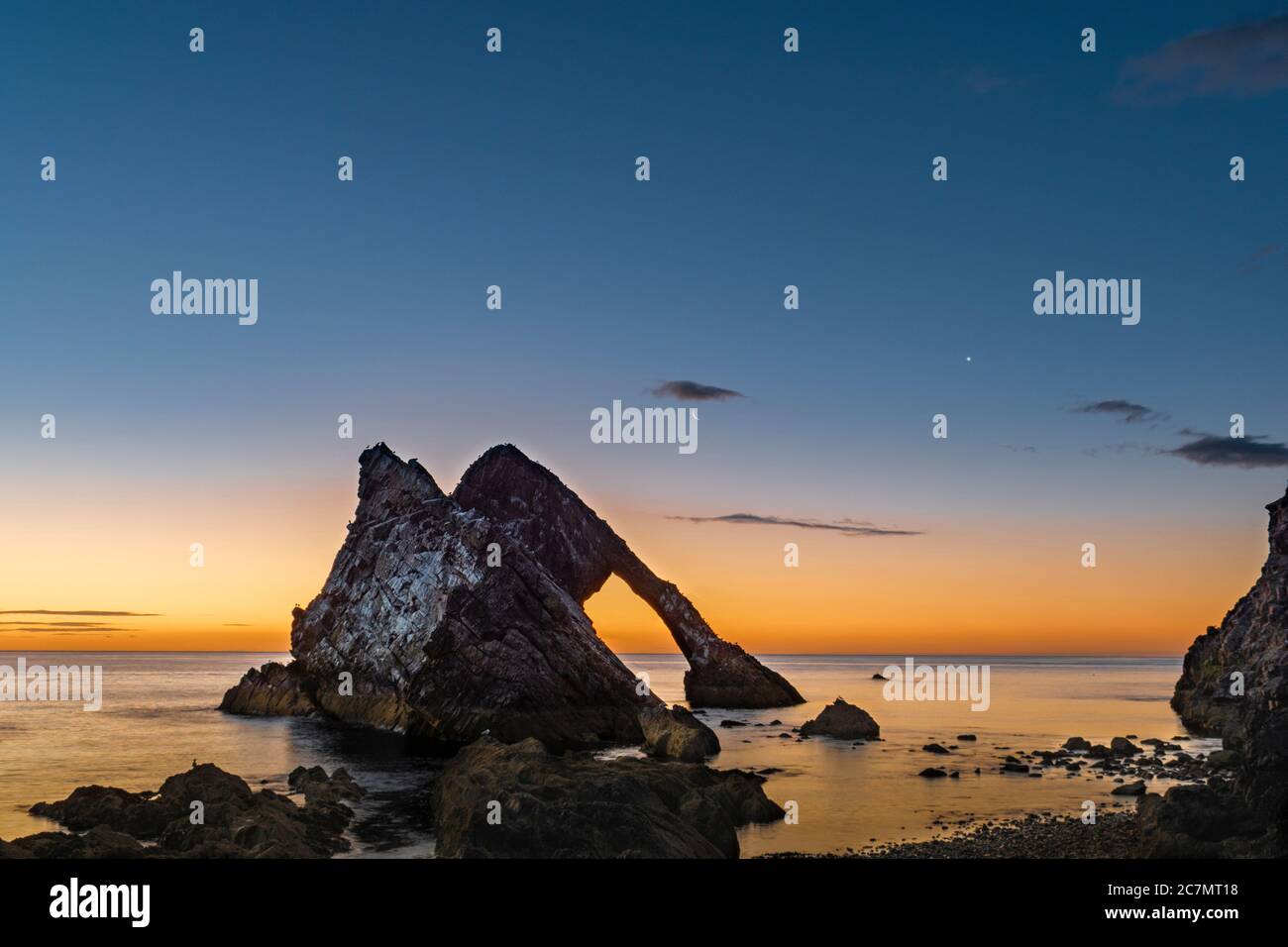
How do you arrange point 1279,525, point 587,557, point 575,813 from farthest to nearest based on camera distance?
point 587,557
point 1279,525
point 575,813

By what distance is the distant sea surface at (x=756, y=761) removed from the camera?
39.5 m

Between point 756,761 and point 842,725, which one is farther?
point 842,725

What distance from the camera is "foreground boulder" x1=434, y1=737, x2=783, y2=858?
27406 millimetres

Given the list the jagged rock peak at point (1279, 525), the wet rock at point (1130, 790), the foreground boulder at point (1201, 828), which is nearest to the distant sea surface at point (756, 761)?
the wet rock at point (1130, 790)

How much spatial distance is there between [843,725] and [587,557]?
3957 centimetres

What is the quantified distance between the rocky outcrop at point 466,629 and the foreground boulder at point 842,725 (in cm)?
1313

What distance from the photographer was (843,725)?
245 feet

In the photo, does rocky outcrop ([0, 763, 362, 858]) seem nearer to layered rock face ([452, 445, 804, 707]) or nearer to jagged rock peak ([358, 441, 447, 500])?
jagged rock peak ([358, 441, 447, 500])

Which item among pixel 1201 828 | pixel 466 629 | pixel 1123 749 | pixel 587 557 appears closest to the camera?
pixel 1201 828

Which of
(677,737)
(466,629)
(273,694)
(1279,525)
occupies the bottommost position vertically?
(273,694)

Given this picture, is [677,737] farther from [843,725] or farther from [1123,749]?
[1123,749]

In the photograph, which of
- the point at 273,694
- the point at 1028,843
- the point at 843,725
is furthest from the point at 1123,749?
the point at 273,694
